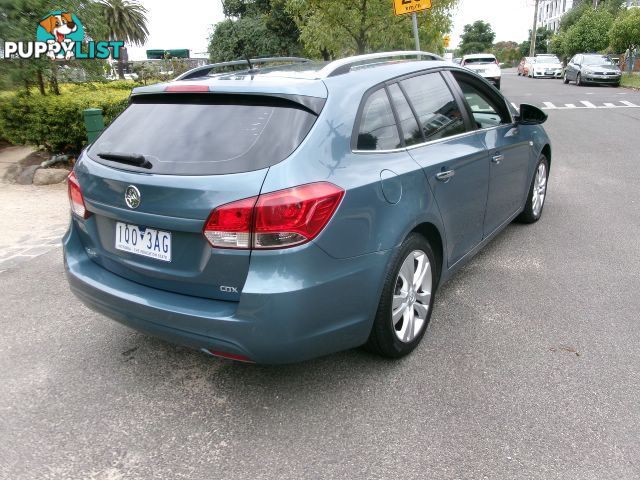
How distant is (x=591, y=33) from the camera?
43.4 m

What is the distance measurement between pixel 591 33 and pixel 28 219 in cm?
4656

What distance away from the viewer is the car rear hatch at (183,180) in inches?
99.1

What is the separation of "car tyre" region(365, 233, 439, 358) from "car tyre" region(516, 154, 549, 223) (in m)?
2.50

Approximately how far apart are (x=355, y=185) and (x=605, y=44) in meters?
48.3

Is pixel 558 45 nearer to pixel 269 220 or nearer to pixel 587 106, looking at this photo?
pixel 587 106

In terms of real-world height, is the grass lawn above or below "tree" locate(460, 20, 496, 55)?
below

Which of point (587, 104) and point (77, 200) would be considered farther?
point (587, 104)

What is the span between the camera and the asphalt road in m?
2.48

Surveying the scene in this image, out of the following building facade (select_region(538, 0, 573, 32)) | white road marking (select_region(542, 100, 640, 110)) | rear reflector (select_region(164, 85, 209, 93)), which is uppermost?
building facade (select_region(538, 0, 573, 32))

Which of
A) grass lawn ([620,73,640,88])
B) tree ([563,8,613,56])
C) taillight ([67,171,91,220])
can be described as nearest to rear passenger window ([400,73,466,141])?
taillight ([67,171,91,220])

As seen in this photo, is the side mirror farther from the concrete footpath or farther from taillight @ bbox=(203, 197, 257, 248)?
the concrete footpath

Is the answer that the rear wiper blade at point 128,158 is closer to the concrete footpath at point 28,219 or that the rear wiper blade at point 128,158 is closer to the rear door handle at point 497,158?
the rear door handle at point 497,158

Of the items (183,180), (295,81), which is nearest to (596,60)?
(295,81)

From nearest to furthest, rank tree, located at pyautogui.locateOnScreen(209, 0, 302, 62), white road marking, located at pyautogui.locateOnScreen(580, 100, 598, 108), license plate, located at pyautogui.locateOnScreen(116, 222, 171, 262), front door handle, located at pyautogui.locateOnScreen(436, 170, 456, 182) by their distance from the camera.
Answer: license plate, located at pyautogui.locateOnScreen(116, 222, 171, 262) → front door handle, located at pyautogui.locateOnScreen(436, 170, 456, 182) → white road marking, located at pyautogui.locateOnScreen(580, 100, 598, 108) → tree, located at pyautogui.locateOnScreen(209, 0, 302, 62)
